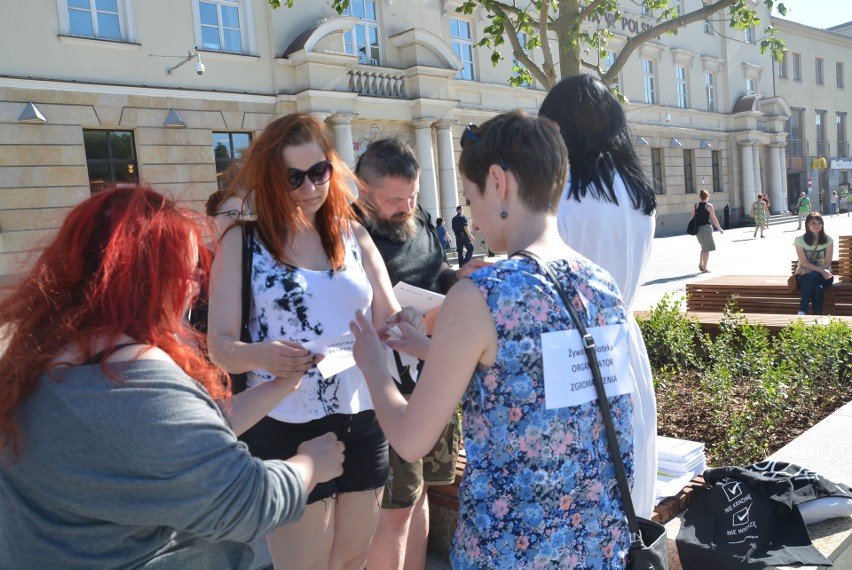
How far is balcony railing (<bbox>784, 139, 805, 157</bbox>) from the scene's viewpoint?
42656 millimetres

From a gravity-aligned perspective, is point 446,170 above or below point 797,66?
below

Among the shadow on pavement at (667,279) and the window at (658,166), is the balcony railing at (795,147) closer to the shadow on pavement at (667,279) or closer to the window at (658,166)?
the window at (658,166)

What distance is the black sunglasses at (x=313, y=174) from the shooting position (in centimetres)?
226

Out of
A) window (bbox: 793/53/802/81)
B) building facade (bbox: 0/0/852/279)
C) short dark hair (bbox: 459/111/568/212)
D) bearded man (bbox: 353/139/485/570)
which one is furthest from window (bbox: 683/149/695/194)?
short dark hair (bbox: 459/111/568/212)

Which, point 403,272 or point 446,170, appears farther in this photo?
point 446,170

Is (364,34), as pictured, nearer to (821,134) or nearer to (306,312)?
(306,312)

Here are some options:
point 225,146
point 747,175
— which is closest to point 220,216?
point 225,146

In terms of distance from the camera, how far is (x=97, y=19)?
48.7ft

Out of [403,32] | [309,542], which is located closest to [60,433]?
[309,542]

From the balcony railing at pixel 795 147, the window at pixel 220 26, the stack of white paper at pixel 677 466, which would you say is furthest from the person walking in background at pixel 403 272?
the balcony railing at pixel 795 147

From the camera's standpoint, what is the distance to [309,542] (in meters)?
2.13

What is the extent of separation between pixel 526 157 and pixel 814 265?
7.80 m

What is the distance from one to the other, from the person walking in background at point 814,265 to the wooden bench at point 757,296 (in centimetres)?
16

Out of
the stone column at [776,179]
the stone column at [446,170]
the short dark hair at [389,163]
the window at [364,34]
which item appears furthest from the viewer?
the stone column at [776,179]
